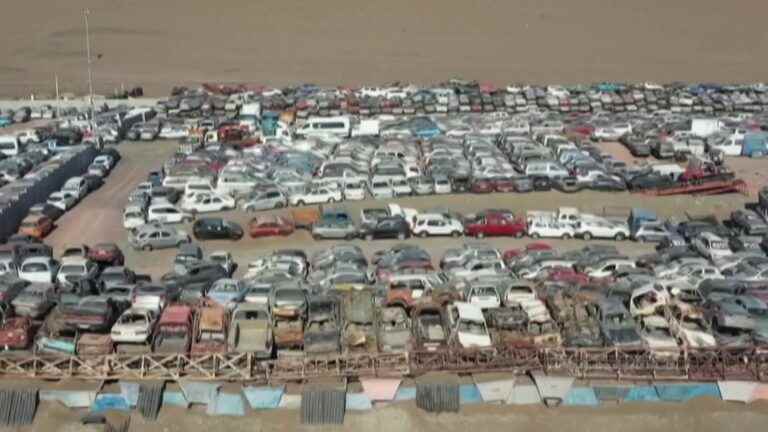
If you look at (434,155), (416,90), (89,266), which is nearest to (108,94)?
(416,90)

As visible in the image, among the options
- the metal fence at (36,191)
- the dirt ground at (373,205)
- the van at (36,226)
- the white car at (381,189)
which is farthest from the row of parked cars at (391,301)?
the white car at (381,189)

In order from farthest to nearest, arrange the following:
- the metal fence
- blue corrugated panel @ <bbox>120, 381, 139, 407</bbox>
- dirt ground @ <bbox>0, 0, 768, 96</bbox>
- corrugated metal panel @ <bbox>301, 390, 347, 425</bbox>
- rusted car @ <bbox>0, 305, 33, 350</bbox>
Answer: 1. dirt ground @ <bbox>0, 0, 768, 96</bbox>
2. the metal fence
3. rusted car @ <bbox>0, 305, 33, 350</bbox>
4. blue corrugated panel @ <bbox>120, 381, 139, 407</bbox>
5. corrugated metal panel @ <bbox>301, 390, 347, 425</bbox>

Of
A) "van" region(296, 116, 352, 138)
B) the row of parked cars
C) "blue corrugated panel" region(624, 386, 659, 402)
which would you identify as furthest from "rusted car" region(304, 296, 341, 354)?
"van" region(296, 116, 352, 138)

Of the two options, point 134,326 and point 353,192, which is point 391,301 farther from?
point 353,192

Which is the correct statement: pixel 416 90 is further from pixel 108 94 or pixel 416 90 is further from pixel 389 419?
pixel 389 419

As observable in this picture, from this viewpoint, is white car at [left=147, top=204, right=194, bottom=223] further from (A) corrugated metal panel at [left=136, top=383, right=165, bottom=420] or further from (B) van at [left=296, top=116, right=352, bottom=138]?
(B) van at [left=296, top=116, right=352, bottom=138]

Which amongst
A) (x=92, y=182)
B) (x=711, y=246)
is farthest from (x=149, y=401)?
(x=92, y=182)

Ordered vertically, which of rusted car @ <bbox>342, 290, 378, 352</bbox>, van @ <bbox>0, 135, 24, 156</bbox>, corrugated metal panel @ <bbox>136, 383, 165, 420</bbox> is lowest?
van @ <bbox>0, 135, 24, 156</bbox>
